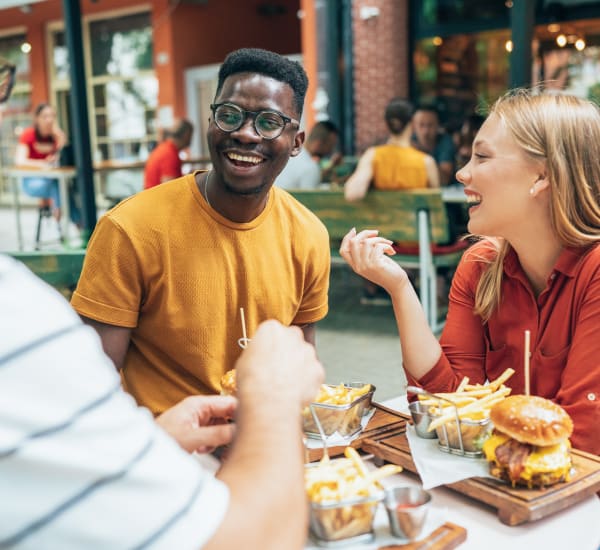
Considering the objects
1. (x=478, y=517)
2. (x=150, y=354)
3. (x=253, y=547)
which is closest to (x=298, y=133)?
(x=150, y=354)

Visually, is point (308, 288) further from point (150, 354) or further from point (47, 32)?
point (47, 32)

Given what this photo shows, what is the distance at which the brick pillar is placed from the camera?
420 inches

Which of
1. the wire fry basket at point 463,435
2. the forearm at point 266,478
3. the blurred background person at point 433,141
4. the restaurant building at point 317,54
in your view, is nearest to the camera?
the forearm at point 266,478

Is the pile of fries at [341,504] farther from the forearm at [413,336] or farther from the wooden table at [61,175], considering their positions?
the wooden table at [61,175]

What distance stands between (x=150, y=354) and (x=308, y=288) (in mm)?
506

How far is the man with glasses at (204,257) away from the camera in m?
1.81

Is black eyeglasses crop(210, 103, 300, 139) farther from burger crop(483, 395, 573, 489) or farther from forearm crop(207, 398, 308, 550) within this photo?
forearm crop(207, 398, 308, 550)

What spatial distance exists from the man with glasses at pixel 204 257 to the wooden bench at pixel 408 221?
3184 mm

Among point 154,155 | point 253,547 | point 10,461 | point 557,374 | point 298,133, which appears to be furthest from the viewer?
point 154,155

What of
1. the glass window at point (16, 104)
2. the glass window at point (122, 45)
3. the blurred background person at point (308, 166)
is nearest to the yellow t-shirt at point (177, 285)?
the blurred background person at point (308, 166)

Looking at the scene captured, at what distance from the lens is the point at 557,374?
71.6 inches

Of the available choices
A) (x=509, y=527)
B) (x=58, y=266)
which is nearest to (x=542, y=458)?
(x=509, y=527)

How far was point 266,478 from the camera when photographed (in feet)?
2.83

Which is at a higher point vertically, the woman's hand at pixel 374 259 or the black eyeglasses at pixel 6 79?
the black eyeglasses at pixel 6 79
